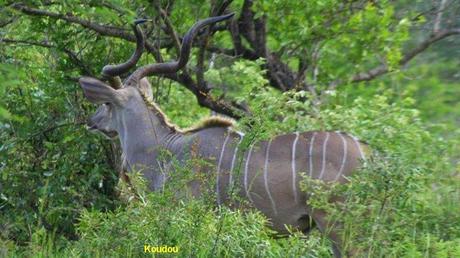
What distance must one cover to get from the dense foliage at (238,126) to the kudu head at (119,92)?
25cm

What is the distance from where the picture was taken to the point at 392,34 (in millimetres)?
7031

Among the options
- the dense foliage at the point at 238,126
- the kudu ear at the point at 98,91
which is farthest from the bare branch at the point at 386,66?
the kudu ear at the point at 98,91

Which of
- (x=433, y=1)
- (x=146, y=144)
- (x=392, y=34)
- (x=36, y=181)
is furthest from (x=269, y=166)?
(x=433, y=1)

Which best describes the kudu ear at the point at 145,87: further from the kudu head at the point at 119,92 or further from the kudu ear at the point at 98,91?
the kudu ear at the point at 98,91

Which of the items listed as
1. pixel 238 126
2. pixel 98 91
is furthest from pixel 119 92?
pixel 238 126

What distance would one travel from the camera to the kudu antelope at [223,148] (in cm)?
512

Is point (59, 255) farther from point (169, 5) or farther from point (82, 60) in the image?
point (169, 5)

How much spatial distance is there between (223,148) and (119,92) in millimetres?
824

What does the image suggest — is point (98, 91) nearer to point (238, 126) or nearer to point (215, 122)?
point (215, 122)

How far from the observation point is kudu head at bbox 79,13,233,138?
5.90 meters

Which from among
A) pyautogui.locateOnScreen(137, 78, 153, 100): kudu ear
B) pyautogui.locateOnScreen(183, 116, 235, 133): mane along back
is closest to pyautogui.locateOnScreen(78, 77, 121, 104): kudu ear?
pyautogui.locateOnScreen(137, 78, 153, 100): kudu ear

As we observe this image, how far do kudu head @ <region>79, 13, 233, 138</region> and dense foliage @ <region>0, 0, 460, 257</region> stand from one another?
251 mm

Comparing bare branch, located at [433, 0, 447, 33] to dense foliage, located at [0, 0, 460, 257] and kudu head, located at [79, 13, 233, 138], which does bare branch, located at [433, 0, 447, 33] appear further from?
kudu head, located at [79, 13, 233, 138]

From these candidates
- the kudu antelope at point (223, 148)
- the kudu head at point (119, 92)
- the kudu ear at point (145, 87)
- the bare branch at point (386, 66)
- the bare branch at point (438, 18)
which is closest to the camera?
the kudu antelope at point (223, 148)
